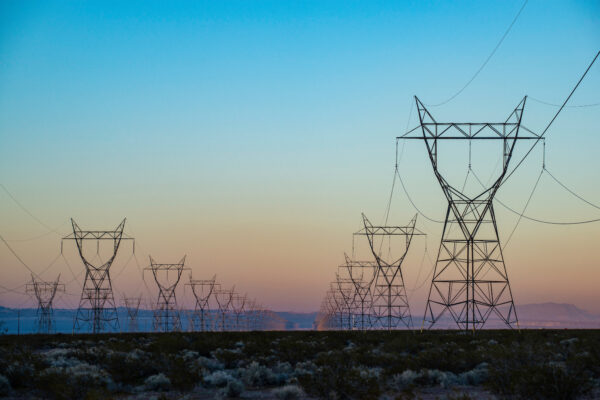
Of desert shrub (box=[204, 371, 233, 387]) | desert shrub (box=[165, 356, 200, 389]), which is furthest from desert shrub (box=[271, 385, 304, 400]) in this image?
desert shrub (box=[165, 356, 200, 389])

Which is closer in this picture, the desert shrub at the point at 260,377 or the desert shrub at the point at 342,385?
the desert shrub at the point at 342,385

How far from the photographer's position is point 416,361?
2192 cm

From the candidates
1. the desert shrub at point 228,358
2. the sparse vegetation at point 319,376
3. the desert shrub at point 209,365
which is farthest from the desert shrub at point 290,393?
the desert shrub at point 228,358

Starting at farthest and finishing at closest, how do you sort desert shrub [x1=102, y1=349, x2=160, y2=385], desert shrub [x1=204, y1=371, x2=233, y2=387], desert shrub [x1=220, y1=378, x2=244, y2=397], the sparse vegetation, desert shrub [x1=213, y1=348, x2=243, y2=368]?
desert shrub [x1=213, y1=348, x2=243, y2=368]
desert shrub [x1=102, y1=349, x2=160, y2=385]
desert shrub [x1=204, y1=371, x2=233, y2=387]
desert shrub [x1=220, y1=378, x2=244, y2=397]
the sparse vegetation

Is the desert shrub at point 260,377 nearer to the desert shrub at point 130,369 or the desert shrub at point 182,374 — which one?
the desert shrub at point 182,374

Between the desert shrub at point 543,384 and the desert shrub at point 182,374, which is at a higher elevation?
the desert shrub at point 543,384

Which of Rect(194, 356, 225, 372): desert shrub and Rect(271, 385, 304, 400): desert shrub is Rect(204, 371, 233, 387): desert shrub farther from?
Rect(194, 356, 225, 372): desert shrub

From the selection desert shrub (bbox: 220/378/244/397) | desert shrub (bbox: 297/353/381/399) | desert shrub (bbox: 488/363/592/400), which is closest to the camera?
desert shrub (bbox: 488/363/592/400)

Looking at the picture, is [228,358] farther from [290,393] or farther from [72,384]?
[72,384]

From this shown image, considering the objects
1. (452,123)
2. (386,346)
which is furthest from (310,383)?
(452,123)

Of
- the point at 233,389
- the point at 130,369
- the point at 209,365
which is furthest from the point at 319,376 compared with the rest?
the point at 209,365

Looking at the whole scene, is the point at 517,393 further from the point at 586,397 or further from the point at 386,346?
the point at 386,346

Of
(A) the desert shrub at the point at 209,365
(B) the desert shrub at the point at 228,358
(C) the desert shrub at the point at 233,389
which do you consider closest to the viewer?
(C) the desert shrub at the point at 233,389

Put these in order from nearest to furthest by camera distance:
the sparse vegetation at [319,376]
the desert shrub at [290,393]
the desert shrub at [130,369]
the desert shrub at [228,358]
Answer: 1. the sparse vegetation at [319,376]
2. the desert shrub at [290,393]
3. the desert shrub at [130,369]
4. the desert shrub at [228,358]
